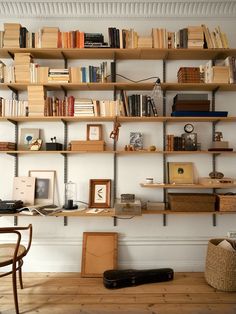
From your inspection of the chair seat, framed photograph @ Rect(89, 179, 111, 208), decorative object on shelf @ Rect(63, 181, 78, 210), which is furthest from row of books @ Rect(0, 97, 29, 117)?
the chair seat

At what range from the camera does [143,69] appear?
9.18ft

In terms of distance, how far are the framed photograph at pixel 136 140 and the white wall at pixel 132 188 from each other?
0.07 m

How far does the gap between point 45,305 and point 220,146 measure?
232 centimetres

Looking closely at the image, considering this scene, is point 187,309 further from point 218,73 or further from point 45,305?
point 218,73

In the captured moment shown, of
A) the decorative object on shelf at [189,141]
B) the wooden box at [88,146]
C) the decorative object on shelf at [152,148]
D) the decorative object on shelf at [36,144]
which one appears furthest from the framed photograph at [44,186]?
the decorative object on shelf at [189,141]

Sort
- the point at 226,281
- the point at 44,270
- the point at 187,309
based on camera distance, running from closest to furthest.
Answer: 1. the point at 187,309
2. the point at 226,281
3. the point at 44,270

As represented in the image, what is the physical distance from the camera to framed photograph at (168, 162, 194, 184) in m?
2.72

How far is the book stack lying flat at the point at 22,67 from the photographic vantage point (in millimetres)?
2545

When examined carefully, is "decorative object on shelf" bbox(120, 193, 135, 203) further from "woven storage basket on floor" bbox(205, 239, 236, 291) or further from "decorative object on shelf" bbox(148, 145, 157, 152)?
"woven storage basket on floor" bbox(205, 239, 236, 291)

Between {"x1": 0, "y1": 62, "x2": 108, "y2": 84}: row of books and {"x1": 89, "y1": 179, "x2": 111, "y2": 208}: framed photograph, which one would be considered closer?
{"x1": 0, "y1": 62, "x2": 108, "y2": 84}: row of books

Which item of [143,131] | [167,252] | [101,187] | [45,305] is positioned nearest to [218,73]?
[143,131]

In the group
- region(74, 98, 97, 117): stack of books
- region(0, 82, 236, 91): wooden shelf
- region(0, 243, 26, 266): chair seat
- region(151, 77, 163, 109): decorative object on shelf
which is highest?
region(0, 82, 236, 91): wooden shelf

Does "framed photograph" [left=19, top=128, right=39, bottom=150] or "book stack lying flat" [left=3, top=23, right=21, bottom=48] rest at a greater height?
"book stack lying flat" [left=3, top=23, right=21, bottom=48]

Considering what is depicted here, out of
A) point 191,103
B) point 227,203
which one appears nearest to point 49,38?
point 191,103
